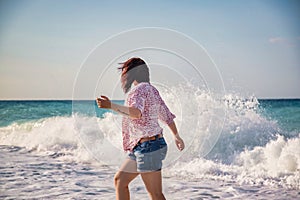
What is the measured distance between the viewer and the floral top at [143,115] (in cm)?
196

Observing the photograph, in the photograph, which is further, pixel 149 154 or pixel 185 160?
pixel 185 160

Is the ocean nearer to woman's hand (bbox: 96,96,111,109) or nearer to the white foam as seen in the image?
the white foam

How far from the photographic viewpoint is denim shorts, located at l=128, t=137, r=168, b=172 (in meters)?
1.99

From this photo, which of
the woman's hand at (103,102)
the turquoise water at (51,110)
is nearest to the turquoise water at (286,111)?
the turquoise water at (51,110)

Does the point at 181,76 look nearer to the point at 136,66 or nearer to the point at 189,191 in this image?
the point at 136,66

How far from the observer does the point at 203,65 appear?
2463 mm

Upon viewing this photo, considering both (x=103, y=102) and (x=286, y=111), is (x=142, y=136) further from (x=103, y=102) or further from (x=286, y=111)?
(x=286, y=111)

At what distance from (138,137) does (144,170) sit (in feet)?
0.53

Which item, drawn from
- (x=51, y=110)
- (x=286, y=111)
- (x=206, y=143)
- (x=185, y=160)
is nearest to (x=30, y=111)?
(x=51, y=110)

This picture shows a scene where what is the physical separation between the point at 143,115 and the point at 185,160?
8.27 ft

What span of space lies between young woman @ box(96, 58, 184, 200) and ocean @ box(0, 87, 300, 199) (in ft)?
1.31

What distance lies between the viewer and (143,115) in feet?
6.55

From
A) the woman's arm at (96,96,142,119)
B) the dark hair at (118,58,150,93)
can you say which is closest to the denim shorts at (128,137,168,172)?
the woman's arm at (96,96,142,119)

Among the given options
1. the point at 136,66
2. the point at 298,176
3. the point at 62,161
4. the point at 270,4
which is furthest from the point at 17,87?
the point at 136,66
